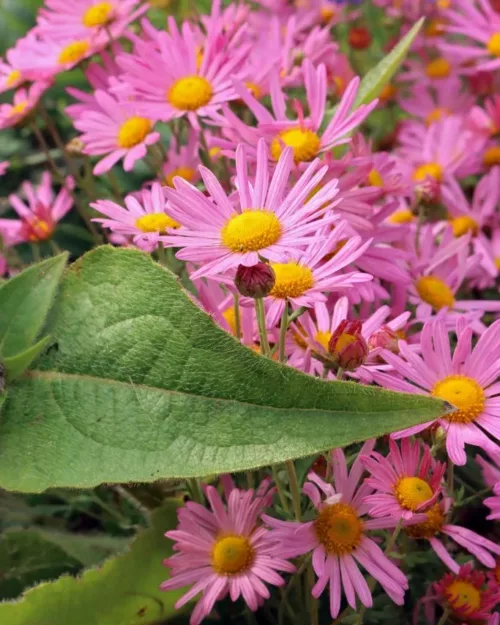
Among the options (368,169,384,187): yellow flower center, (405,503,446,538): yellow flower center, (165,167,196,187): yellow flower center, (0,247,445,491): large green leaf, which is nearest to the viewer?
(0,247,445,491): large green leaf

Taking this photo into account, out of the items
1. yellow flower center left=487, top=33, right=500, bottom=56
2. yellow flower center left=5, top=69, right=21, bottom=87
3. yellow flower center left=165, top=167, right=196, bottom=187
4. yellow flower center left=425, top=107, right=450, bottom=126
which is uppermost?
yellow flower center left=5, top=69, right=21, bottom=87

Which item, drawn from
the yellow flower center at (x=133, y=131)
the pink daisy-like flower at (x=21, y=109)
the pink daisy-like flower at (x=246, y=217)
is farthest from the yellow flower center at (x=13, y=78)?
the pink daisy-like flower at (x=246, y=217)

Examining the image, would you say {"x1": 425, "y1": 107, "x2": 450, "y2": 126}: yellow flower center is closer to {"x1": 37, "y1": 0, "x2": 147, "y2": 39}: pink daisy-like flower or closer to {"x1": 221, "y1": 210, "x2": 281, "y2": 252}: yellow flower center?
{"x1": 37, "y1": 0, "x2": 147, "y2": 39}: pink daisy-like flower

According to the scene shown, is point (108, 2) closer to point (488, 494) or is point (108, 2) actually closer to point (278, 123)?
point (278, 123)

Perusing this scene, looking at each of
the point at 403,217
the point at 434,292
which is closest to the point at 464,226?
the point at 403,217

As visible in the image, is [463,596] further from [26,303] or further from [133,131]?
[133,131]

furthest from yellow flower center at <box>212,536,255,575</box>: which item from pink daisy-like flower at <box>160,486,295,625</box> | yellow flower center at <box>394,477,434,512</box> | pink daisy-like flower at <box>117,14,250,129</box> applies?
pink daisy-like flower at <box>117,14,250,129</box>
